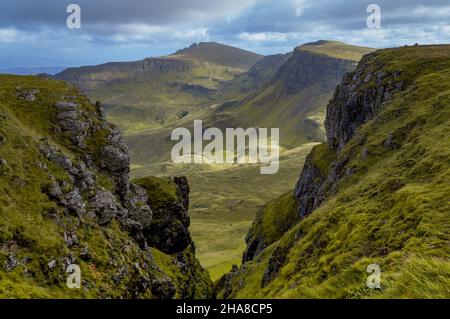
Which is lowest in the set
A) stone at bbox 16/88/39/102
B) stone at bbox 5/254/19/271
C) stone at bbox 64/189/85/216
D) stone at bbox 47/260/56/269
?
stone at bbox 47/260/56/269

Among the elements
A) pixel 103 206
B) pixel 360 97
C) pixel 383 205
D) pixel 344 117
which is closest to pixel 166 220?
pixel 103 206

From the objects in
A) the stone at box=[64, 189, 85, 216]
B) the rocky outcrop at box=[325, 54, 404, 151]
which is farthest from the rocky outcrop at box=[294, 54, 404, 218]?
the stone at box=[64, 189, 85, 216]

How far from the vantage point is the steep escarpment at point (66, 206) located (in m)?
42.8

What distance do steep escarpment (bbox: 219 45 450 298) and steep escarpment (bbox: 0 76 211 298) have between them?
21.8 meters

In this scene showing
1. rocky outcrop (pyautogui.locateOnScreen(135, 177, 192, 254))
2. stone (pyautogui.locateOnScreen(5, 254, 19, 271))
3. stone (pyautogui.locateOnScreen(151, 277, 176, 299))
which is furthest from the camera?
rocky outcrop (pyautogui.locateOnScreen(135, 177, 192, 254))

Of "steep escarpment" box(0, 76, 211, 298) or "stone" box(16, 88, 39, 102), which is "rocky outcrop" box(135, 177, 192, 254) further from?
"stone" box(16, 88, 39, 102)

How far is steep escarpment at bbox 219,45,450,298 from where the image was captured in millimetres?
18672

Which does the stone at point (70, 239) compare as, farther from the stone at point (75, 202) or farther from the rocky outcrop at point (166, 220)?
the rocky outcrop at point (166, 220)

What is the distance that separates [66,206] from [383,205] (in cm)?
4413

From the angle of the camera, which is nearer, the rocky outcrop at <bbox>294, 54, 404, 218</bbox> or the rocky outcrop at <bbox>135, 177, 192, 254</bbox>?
the rocky outcrop at <bbox>294, 54, 404, 218</bbox>

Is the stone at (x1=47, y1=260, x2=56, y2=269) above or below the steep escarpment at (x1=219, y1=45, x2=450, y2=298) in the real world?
below

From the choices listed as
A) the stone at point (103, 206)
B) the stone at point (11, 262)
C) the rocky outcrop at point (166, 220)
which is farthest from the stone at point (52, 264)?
the rocky outcrop at point (166, 220)

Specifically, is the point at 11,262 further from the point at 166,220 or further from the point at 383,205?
the point at 166,220
